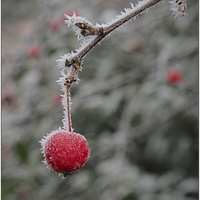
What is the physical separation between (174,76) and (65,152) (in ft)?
6.68

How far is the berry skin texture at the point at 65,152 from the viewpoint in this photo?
2.59ft

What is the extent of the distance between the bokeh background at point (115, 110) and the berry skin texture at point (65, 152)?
1.35 m

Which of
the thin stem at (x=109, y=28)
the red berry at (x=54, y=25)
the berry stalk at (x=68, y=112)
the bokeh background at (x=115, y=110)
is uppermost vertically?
the red berry at (x=54, y=25)

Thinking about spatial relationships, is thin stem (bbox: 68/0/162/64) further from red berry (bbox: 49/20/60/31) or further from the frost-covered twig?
red berry (bbox: 49/20/60/31)

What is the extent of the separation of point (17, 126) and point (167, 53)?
1065 millimetres

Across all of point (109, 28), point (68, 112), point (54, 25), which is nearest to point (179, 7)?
point (109, 28)

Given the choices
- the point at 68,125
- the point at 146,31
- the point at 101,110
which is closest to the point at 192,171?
the point at 101,110

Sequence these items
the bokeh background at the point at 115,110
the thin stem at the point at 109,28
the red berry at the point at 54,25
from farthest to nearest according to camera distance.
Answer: the red berry at the point at 54,25
the bokeh background at the point at 115,110
the thin stem at the point at 109,28

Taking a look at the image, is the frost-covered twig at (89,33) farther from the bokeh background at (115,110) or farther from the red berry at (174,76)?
the red berry at (174,76)

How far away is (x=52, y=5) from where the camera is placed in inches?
124

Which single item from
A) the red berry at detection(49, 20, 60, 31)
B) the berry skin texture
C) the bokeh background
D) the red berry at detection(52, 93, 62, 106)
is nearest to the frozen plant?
the berry skin texture

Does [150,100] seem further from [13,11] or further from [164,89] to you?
[13,11]

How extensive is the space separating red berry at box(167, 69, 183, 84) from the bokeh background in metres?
0.01

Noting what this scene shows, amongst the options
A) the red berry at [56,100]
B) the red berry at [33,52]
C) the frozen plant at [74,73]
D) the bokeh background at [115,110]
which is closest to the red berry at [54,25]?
the bokeh background at [115,110]
